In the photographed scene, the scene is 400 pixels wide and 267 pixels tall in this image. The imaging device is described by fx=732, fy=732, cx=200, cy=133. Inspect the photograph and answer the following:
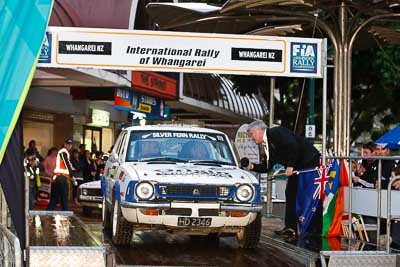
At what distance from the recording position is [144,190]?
935 cm

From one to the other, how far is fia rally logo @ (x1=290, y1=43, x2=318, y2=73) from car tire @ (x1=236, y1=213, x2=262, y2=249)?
2.92m

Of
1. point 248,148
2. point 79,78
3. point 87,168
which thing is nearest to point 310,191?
point 248,148

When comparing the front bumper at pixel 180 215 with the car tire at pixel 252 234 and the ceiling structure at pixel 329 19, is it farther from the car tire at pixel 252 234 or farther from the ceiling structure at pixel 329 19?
the ceiling structure at pixel 329 19

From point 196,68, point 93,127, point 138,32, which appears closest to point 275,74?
point 196,68

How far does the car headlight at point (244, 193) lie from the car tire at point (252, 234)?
0.35 m

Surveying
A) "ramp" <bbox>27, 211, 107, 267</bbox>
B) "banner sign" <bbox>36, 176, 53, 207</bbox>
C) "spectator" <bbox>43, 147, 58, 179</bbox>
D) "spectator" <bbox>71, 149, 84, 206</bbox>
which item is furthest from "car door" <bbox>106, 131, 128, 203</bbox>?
"spectator" <bbox>71, 149, 84, 206</bbox>

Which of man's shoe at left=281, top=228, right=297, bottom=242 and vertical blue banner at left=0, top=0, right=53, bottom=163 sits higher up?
vertical blue banner at left=0, top=0, right=53, bottom=163

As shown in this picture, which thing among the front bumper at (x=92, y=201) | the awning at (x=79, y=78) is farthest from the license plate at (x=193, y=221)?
the awning at (x=79, y=78)

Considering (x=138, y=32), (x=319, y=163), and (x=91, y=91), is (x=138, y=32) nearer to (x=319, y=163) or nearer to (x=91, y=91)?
(x=319, y=163)

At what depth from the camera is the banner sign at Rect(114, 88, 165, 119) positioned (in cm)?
2519

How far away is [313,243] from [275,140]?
5.54 feet

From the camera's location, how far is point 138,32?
11.6 meters

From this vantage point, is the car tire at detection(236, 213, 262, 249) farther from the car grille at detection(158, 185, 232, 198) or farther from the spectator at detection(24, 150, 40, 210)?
the spectator at detection(24, 150, 40, 210)

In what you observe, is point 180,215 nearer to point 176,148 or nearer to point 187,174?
point 187,174
